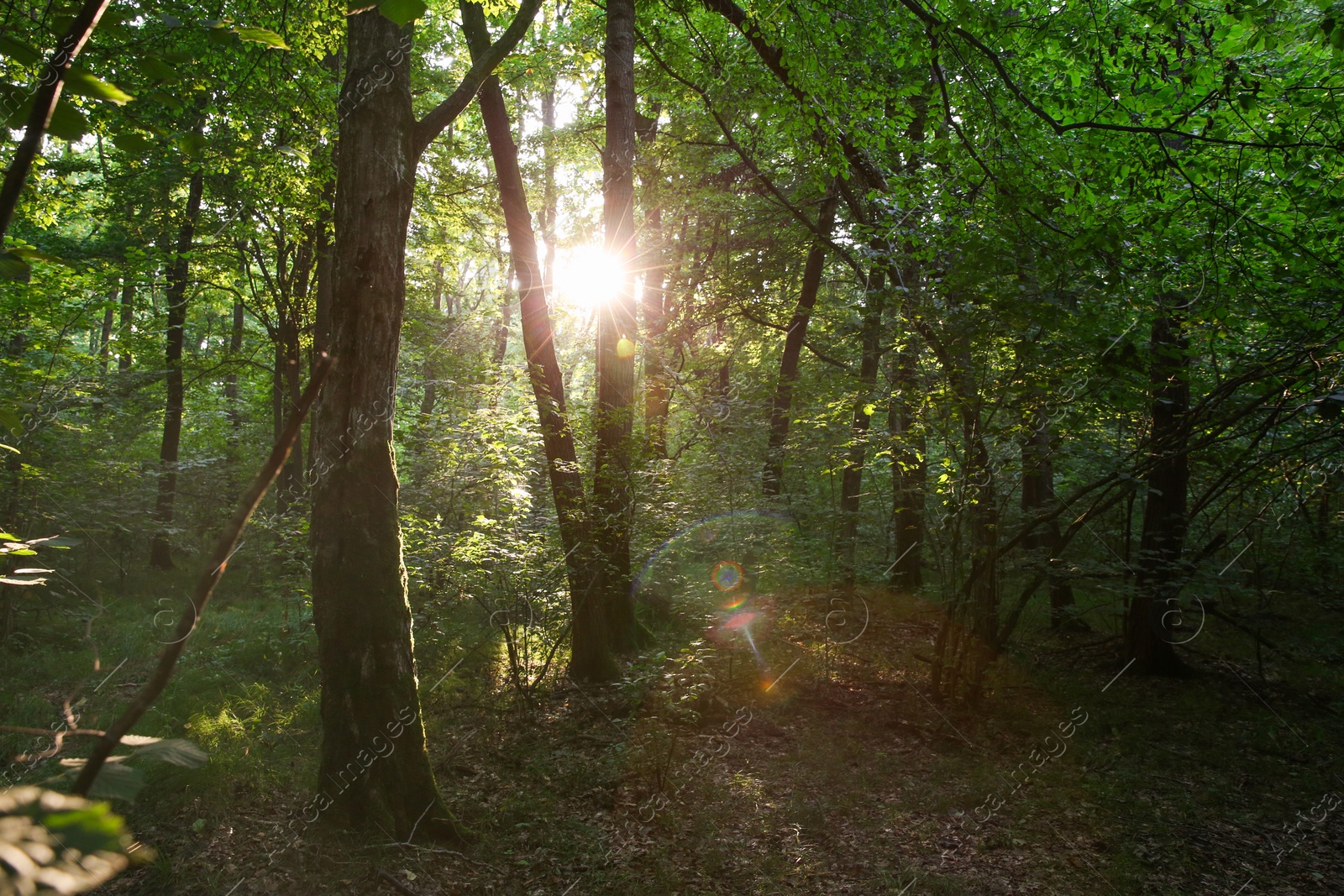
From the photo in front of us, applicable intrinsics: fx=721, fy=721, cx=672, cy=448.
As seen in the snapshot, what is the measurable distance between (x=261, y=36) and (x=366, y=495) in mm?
3703

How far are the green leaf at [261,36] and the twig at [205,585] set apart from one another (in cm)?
46

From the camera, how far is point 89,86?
923mm

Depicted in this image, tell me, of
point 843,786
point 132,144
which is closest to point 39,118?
point 132,144

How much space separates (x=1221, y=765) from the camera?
603cm

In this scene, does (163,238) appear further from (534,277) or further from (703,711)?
(703,711)

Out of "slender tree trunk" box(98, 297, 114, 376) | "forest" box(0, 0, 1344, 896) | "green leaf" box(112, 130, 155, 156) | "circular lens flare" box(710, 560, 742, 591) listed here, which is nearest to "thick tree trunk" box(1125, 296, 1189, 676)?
"forest" box(0, 0, 1344, 896)

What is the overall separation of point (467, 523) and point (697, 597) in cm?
280

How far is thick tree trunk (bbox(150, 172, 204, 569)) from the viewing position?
42.7 ft

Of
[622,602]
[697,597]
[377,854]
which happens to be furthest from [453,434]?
[377,854]

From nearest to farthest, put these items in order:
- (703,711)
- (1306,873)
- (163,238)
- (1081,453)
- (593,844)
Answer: (1306,873) < (593,844) < (1081,453) < (703,711) < (163,238)

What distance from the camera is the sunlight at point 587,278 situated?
851 centimetres

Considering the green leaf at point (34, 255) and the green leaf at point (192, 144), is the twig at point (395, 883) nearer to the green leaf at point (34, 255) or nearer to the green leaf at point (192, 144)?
the green leaf at point (34, 255)

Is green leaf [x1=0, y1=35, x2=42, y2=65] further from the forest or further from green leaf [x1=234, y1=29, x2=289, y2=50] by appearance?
green leaf [x1=234, y1=29, x2=289, y2=50]

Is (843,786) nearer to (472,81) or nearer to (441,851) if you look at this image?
(441,851)
